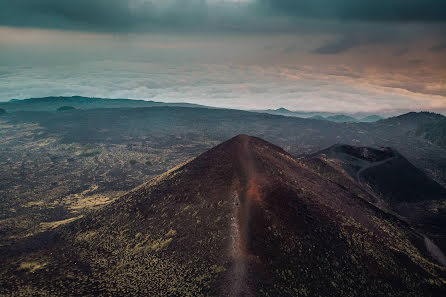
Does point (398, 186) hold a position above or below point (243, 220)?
below

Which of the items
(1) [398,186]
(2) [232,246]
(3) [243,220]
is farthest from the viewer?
(1) [398,186]

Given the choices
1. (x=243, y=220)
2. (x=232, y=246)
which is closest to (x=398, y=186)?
(x=243, y=220)

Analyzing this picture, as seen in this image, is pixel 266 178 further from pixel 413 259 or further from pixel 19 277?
pixel 19 277

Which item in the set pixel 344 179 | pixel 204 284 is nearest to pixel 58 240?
pixel 204 284

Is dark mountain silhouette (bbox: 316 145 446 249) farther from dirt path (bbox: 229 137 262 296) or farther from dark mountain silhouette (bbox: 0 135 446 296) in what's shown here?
dirt path (bbox: 229 137 262 296)

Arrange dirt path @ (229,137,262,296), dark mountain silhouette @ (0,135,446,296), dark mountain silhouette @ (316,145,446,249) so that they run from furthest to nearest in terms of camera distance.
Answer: dark mountain silhouette @ (316,145,446,249) → dark mountain silhouette @ (0,135,446,296) → dirt path @ (229,137,262,296)

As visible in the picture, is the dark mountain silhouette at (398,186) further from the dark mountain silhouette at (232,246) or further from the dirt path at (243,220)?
the dirt path at (243,220)

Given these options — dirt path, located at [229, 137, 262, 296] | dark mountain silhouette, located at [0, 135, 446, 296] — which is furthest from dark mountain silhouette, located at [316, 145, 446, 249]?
dirt path, located at [229, 137, 262, 296]

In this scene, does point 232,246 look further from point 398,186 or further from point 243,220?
point 398,186

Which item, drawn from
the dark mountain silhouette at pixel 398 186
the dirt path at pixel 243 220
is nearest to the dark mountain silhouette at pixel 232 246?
the dirt path at pixel 243 220
